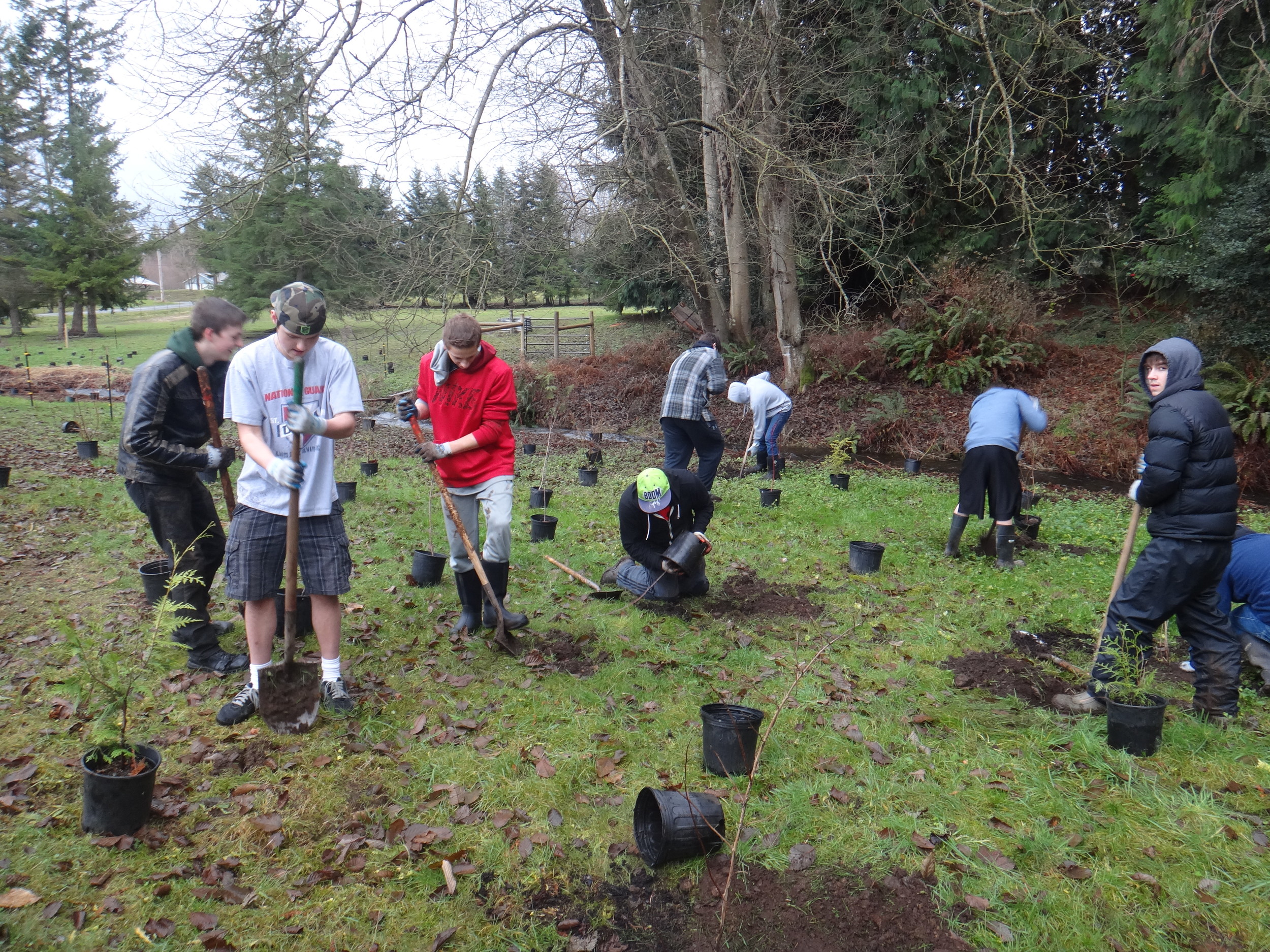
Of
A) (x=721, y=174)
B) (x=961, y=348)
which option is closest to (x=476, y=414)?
(x=721, y=174)

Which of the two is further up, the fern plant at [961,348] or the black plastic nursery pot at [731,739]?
the fern plant at [961,348]

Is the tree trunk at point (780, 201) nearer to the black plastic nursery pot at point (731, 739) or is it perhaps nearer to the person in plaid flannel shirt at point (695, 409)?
the person in plaid flannel shirt at point (695, 409)

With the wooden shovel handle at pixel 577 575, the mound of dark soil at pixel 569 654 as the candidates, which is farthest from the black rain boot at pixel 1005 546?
the mound of dark soil at pixel 569 654

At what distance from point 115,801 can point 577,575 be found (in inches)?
142

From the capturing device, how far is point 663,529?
5629 millimetres

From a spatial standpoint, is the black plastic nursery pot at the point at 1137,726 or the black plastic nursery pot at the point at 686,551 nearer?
the black plastic nursery pot at the point at 1137,726

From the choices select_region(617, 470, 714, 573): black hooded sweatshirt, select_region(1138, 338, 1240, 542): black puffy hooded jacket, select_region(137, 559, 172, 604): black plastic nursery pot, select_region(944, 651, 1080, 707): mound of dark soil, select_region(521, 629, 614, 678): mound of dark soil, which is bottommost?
select_region(944, 651, 1080, 707): mound of dark soil

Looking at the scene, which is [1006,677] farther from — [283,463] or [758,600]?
[283,463]

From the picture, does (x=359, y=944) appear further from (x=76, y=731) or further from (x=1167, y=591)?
(x=1167, y=591)

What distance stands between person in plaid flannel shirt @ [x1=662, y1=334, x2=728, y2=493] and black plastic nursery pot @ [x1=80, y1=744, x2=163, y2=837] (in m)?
5.71

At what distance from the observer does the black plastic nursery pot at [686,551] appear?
5.35m

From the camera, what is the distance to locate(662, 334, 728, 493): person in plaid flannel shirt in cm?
810

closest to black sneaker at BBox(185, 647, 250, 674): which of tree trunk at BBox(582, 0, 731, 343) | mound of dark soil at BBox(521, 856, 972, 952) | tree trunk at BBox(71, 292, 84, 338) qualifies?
mound of dark soil at BBox(521, 856, 972, 952)

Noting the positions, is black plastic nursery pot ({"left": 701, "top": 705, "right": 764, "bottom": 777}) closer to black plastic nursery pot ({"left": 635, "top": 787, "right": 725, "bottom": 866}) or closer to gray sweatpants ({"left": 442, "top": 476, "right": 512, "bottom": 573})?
black plastic nursery pot ({"left": 635, "top": 787, "right": 725, "bottom": 866})
